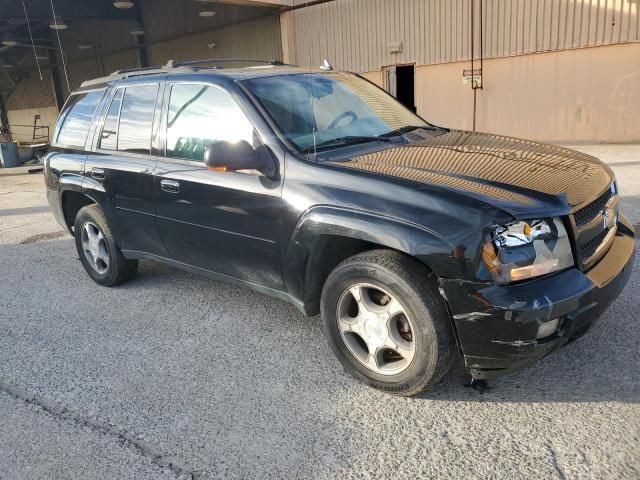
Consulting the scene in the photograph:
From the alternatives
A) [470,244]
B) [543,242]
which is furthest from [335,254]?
[543,242]

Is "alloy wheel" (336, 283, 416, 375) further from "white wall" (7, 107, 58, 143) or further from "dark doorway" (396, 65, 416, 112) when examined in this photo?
"white wall" (7, 107, 58, 143)

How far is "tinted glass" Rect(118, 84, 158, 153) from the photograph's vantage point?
12.8ft

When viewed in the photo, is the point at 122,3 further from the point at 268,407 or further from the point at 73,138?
the point at 268,407

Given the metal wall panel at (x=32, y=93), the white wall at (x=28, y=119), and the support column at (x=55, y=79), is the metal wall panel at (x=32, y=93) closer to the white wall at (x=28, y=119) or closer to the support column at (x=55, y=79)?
the white wall at (x=28, y=119)

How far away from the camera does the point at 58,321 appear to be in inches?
162

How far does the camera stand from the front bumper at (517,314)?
7.66 ft

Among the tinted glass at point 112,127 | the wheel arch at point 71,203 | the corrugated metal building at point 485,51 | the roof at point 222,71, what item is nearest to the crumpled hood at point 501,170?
the roof at point 222,71

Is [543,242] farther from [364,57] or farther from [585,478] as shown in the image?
[364,57]

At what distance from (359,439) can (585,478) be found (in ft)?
3.16

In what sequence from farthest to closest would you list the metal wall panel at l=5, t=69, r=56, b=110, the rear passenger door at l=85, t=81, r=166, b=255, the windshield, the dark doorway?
1. the metal wall panel at l=5, t=69, r=56, b=110
2. the dark doorway
3. the rear passenger door at l=85, t=81, r=166, b=255
4. the windshield

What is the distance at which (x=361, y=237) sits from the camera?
2.67 m

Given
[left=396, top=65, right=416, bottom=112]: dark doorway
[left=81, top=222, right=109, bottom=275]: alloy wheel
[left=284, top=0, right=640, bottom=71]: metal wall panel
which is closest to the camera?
[left=81, top=222, right=109, bottom=275]: alloy wheel

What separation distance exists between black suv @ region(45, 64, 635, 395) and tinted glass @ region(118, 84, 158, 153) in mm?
16

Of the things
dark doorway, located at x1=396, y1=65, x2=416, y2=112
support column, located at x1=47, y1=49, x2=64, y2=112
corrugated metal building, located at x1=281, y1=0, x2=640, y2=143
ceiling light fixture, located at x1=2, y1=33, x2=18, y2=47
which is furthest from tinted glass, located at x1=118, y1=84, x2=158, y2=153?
support column, located at x1=47, y1=49, x2=64, y2=112
